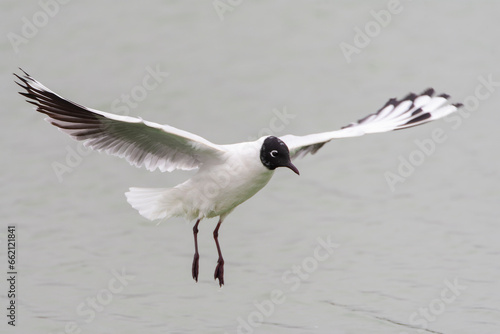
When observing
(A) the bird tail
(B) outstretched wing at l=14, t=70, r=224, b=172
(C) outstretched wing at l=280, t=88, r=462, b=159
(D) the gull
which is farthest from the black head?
(A) the bird tail

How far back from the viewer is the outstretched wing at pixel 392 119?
941 cm

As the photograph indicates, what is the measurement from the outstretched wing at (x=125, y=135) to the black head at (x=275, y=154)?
0.36 meters

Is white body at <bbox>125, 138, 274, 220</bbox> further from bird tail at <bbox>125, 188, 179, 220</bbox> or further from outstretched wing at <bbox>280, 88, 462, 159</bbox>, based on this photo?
outstretched wing at <bbox>280, 88, 462, 159</bbox>

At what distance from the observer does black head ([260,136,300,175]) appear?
8.80 meters

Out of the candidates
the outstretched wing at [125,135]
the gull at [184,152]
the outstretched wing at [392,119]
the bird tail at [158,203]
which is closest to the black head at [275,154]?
the gull at [184,152]

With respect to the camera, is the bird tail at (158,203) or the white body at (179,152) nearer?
the white body at (179,152)

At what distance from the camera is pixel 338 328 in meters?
10.4

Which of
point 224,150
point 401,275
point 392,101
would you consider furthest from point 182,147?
Result: point 401,275

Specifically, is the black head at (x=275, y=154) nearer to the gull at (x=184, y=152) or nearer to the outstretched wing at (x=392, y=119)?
the gull at (x=184, y=152)

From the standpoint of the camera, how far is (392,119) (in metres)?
9.99

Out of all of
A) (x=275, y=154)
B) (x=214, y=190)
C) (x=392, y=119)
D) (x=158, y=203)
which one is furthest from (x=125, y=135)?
(x=392, y=119)

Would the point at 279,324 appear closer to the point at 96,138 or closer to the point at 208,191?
the point at 208,191

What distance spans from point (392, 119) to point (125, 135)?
7.27 feet

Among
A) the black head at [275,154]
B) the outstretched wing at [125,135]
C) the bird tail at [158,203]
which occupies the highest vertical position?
the outstretched wing at [125,135]
